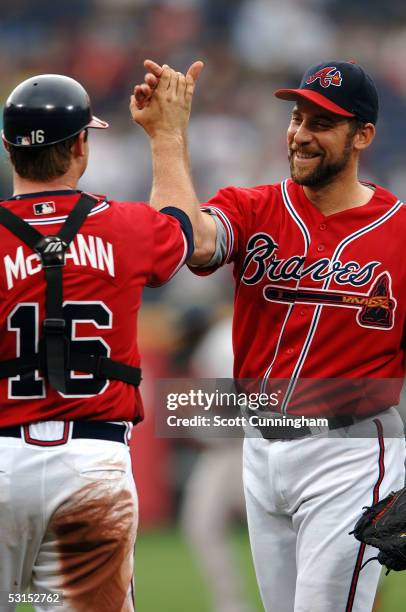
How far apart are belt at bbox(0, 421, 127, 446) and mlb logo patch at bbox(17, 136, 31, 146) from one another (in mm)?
933

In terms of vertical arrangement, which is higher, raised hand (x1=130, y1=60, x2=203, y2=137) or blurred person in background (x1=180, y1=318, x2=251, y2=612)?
raised hand (x1=130, y1=60, x2=203, y2=137)

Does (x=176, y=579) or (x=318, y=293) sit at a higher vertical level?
(x=318, y=293)

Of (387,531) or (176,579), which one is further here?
(176,579)

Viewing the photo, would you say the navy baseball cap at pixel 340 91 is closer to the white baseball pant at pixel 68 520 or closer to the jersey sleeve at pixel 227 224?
the jersey sleeve at pixel 227 224

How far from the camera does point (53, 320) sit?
3.42m

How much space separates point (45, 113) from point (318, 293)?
4.43 feet

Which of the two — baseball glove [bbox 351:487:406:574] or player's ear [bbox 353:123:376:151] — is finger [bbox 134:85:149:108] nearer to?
player's ear [bbox 353:123:376:151]

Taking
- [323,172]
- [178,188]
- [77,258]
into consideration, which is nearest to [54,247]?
[77,258]

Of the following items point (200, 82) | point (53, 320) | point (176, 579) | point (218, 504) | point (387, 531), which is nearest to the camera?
point (53, 320)

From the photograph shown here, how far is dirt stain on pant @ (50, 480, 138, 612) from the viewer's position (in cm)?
350

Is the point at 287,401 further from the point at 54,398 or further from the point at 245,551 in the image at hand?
the point at 245,551

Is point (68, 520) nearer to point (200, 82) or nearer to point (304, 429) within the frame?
point (304, 429)

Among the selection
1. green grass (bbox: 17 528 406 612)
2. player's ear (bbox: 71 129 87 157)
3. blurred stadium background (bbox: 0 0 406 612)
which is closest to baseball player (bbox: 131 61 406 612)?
player's ear (bbox: 71 129 87 157)

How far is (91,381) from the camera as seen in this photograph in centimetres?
353
